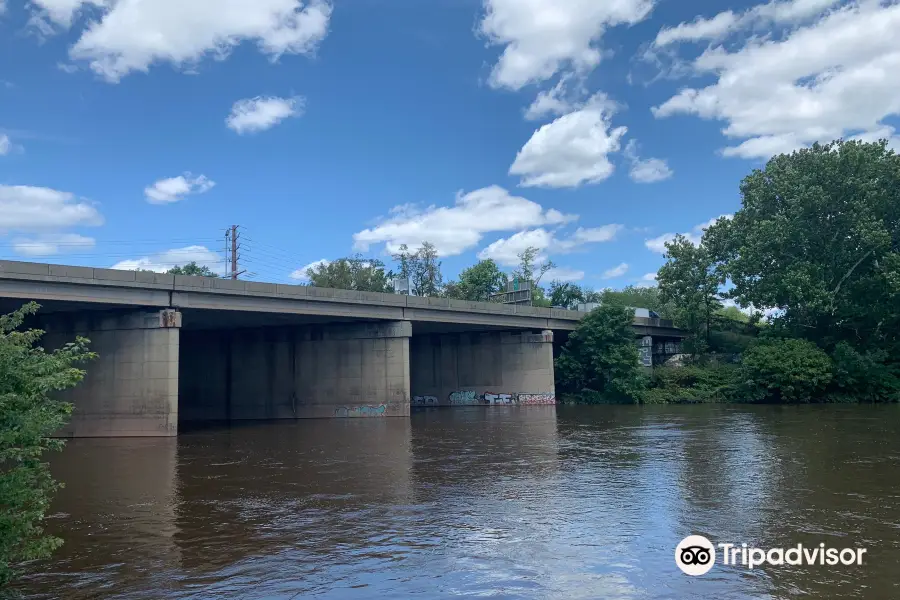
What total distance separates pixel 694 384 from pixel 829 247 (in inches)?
619

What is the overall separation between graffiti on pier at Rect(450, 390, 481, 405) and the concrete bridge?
0.10m

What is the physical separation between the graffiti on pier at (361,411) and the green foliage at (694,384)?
77.7 ft

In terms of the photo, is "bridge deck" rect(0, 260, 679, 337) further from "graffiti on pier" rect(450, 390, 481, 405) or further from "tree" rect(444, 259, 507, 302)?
"tree" rect(444, 259, 507, 302)

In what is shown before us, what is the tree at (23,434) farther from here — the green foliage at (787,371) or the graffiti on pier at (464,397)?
the graffiti on pier at (464,397)

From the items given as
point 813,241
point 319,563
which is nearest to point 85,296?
point 319,563

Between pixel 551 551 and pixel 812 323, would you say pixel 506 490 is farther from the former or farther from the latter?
pixel 812 323

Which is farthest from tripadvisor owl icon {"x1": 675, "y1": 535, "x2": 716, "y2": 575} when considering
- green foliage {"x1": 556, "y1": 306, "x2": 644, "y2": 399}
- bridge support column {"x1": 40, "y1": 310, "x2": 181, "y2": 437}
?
green foliage {"x1": 556, "y1": 306, "x2": 644, "y2": 399}

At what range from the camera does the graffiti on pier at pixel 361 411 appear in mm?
45531

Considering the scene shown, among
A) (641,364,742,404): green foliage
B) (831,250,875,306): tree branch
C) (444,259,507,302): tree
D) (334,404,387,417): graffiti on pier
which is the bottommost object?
(334,404,387,417): graffiti on pier

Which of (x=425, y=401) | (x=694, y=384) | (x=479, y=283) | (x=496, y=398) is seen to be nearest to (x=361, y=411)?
(x=496, y=398)

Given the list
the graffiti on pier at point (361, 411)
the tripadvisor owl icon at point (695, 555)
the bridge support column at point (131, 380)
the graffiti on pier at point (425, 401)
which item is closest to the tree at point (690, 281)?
the graffiti on pier at point (425, 401)

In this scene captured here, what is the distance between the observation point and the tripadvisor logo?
33.8 feet

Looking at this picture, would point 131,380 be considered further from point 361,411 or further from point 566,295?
point 566,295

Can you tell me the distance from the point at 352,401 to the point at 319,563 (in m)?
35.8
